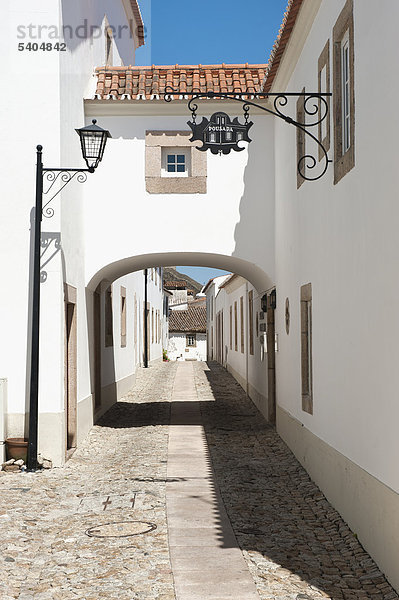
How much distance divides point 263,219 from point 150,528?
7.07m

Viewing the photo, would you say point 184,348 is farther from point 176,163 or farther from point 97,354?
point 176,163

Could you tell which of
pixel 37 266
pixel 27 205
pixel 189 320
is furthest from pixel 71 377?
pixel 189 320

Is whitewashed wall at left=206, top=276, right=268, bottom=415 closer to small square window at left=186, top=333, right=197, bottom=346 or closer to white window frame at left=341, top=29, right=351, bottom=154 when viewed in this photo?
white window frame at left=341, top=29, right=351, bottom=154

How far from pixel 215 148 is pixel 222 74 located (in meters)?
5.40

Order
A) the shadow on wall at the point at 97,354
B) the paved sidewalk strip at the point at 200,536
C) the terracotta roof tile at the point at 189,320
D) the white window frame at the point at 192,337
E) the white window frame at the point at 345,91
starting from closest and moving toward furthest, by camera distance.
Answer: the paved sidewalk strip at the point at 200,536, the white window frame at the point at 345,91, the shadow on wall at the point at 97,354, the white window frame at the point at 192,337, the terracotta roof tile at the point at 189,320

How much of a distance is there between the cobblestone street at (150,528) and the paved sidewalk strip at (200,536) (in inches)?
2.1

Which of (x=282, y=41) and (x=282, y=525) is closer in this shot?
(x=282, y=525)

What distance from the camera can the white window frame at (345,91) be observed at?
7605mm

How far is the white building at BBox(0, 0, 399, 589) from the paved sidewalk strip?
1.13m

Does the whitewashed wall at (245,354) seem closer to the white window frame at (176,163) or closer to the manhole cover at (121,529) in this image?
the white window frame at (176,163)

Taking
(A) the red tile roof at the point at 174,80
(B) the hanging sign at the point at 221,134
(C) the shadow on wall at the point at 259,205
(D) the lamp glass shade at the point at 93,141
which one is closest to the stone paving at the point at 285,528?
(C) the shadow on wall at the point at 259,205

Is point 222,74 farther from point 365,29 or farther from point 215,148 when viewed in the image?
point 365,29

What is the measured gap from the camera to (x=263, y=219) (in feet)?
42.2

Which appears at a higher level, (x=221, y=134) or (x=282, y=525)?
(x=221, y=134)
